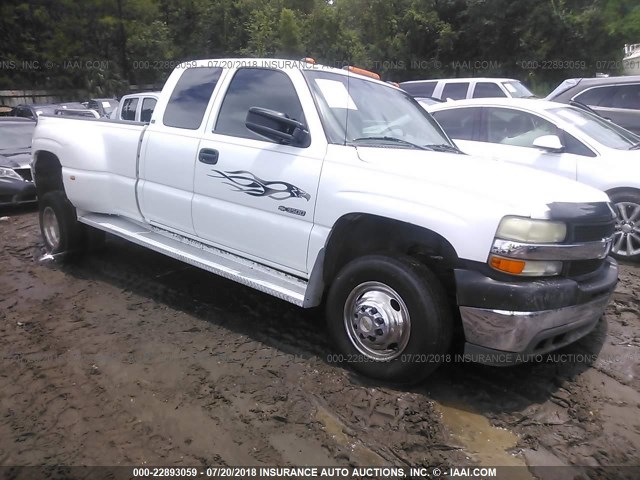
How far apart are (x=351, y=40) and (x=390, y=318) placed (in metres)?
28.3

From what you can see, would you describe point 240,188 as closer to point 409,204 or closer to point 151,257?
point 409,204

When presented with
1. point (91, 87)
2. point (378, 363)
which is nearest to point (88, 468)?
point (378, 363)

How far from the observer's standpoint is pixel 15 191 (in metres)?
8.54

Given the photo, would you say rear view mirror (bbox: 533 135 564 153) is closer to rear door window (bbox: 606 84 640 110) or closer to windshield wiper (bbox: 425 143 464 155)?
windshield wiper (bbox: 425 143 464 155)

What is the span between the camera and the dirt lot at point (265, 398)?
9.55 ft

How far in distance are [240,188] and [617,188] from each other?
164 inches

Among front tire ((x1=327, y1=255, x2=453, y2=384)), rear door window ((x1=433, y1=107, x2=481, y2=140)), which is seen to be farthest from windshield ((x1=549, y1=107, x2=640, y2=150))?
front tire ((x1=327, y1=255, x2=453, y2=384))

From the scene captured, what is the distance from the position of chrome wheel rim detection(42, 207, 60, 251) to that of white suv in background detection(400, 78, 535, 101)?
8.19 meters

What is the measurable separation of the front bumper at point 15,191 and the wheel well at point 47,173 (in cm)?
295

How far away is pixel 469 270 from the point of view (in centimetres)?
311

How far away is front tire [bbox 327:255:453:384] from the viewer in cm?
323

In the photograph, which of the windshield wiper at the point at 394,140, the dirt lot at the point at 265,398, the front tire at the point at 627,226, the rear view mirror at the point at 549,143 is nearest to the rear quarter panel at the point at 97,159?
the dirt lot at the point at 265,398

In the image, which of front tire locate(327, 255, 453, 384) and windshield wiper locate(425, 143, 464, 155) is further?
windshield wiper locate(425, 143, 464, 155)

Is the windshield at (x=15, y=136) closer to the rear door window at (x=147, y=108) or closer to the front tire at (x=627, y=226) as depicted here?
the rear door window at (x=147, y=108)
